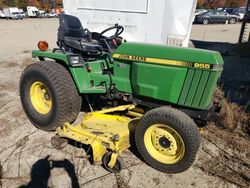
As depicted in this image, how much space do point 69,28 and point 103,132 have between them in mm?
1775

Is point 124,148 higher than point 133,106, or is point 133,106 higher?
point 133,106

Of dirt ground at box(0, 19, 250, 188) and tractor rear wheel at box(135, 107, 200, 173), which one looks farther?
dirt ground at box(0, 19, 250, 188)

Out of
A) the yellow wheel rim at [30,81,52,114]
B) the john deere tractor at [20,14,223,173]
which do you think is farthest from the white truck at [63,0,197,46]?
the yellow wheel rim at [30,81,52,114]

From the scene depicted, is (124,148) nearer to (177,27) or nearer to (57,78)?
(57,78)

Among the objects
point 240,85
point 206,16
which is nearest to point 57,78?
point 240,85

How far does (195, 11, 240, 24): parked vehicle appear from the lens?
26.0 meters

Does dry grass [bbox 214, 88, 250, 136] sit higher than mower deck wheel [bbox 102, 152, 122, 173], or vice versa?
mower deck wheel [bbox 102, 152, 122, 173]

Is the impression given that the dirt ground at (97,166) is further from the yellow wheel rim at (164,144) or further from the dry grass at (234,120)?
the yellow wheel rim at (164,144)

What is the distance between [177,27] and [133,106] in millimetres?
1494

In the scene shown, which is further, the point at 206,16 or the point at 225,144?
the point at 206,16

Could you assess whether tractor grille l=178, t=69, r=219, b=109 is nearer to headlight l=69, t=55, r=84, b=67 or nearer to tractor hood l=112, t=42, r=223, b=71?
tractor hood l=112, t=42, r=223, b=71

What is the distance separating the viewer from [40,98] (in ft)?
14.1

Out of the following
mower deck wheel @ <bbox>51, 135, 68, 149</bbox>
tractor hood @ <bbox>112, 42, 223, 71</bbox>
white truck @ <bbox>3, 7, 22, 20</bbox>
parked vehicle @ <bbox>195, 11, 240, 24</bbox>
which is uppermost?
tractor hood @ <bbox>112, 42, 223, 71</bbox>

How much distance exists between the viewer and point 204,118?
10.8 ft
